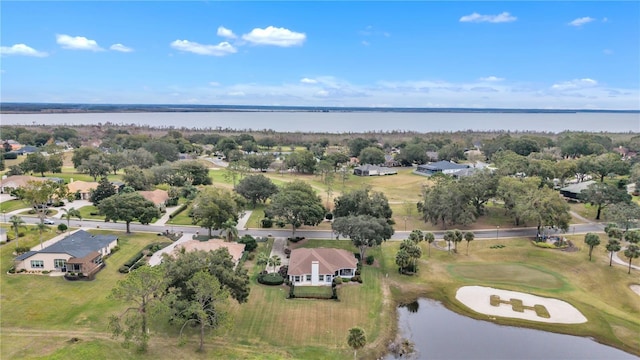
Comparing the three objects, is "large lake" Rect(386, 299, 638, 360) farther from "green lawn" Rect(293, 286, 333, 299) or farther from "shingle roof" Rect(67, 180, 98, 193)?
"shingle roof" Rect(67, 180, 98, 193)

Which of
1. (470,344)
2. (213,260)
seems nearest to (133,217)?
(213,260)

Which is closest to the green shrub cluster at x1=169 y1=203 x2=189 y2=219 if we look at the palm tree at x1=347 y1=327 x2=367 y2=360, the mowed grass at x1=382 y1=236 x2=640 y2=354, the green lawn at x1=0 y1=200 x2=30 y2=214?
the green lawn at x1=0 y1=200 x2=30 y2=214

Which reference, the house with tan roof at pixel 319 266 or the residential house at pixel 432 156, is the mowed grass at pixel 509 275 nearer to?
the house with tan roof at pixel 319 266

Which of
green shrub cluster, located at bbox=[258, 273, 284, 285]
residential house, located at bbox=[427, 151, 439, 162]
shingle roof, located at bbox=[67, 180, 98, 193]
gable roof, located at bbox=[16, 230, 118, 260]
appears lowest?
green shrub cluster, located at bbox=[258, 273, 284, 285]

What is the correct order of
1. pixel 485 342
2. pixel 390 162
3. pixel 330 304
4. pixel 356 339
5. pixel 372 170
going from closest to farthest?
pixel 356 339, pixel 485 342, pixel 330 304, pixel 372 170, pixel 390 162

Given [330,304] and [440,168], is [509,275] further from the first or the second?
[440,168]

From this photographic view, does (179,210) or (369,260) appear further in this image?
(179,210)

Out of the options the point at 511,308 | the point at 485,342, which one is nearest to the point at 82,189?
the point at 485,342
